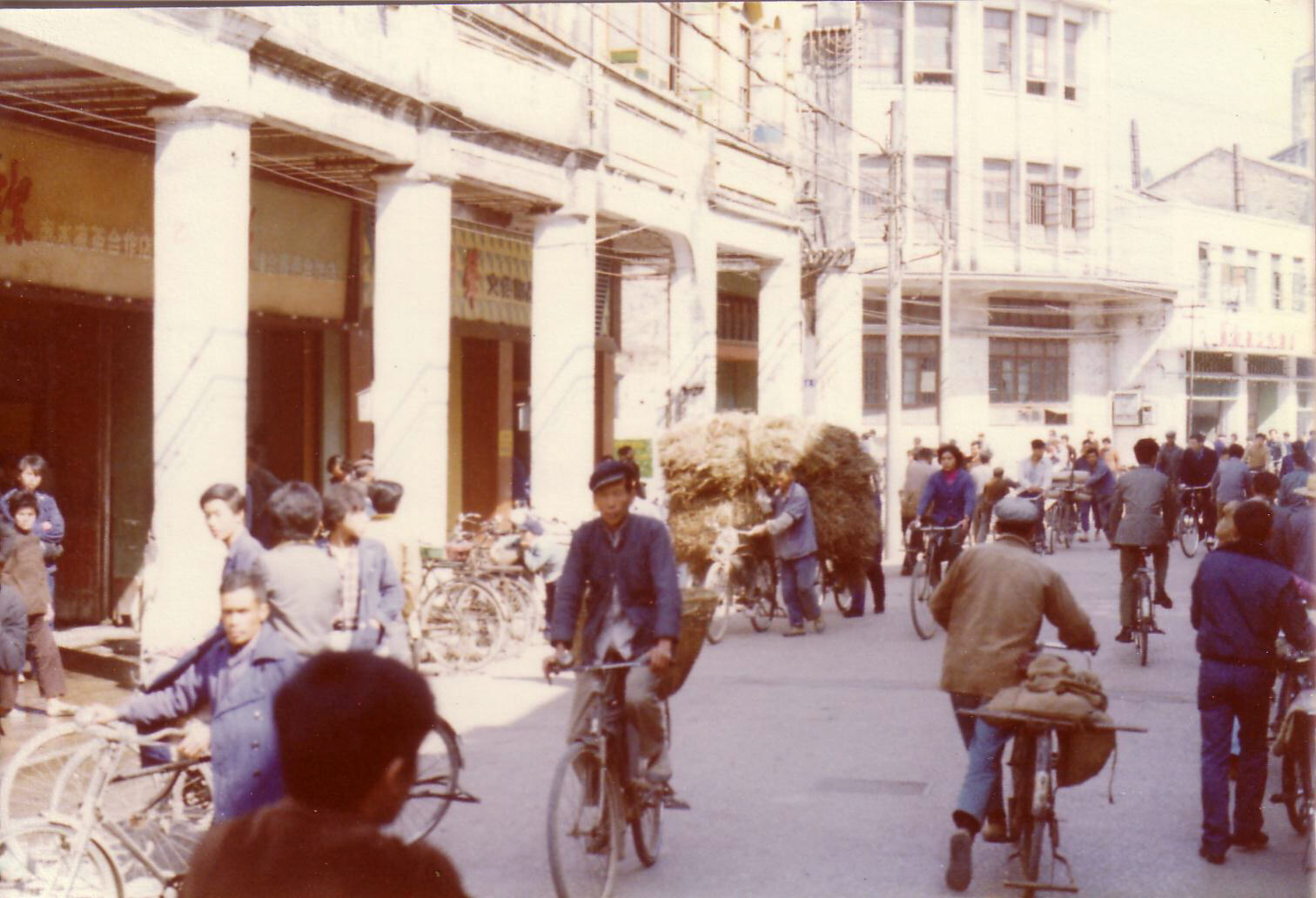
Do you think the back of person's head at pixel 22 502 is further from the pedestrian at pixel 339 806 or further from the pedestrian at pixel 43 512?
the pedestrian at pixel 339 806

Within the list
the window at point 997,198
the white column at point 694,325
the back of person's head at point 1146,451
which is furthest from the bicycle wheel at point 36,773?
the window at point 997,198

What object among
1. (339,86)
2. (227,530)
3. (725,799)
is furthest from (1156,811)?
(339,86)

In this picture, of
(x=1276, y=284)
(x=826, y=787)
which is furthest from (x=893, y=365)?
(x=826, y=787)

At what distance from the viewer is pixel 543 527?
13.3m

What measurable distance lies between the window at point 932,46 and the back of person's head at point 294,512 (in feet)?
111

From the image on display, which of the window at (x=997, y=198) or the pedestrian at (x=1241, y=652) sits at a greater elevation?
the window at (x=997, y=198)

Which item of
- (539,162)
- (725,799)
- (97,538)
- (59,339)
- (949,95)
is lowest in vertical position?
(725,799)

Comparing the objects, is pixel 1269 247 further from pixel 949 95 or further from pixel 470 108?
pixel 470 108

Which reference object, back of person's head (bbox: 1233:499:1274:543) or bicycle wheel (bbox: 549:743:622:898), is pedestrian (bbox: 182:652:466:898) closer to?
bicycle wheel (bbox: 549:743:622:898)

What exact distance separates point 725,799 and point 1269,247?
3603cm

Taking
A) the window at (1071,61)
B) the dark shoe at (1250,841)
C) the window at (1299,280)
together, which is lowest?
A: the dark shoe at (1250,841)

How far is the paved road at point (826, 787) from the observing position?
6922mm

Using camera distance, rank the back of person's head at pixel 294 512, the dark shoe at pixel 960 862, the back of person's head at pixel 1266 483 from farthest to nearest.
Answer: the back of person's head at pixel 1266 483
the back of person's head at pixel 294 512
the dark shoe at pixel 960 862

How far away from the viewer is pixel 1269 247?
40.6 metres
